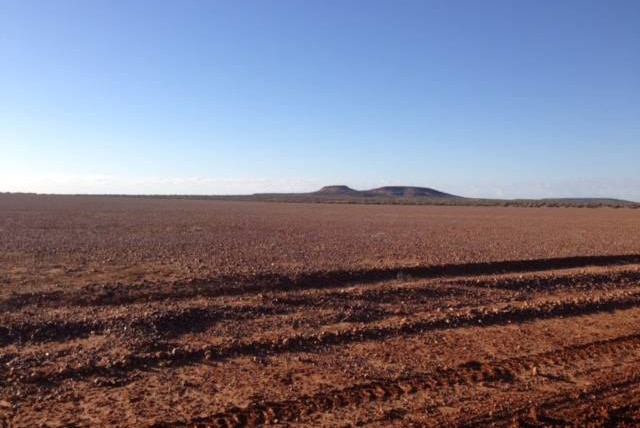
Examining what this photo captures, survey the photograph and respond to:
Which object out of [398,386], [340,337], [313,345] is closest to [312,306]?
[340,337]

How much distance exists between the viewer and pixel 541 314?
424 inches

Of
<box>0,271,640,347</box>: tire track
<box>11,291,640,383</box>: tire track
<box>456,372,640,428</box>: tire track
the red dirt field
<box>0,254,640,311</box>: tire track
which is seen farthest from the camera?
<box>0,254,640,311</box>: tire track

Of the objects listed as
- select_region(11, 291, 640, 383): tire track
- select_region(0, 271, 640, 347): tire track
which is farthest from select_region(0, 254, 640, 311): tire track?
select_region(11, 291, 640, 383): tire track

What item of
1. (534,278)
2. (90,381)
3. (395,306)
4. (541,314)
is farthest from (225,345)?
(534,278)

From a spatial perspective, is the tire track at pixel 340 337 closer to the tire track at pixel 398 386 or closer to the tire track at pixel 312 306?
the tire track at pixel 312 306

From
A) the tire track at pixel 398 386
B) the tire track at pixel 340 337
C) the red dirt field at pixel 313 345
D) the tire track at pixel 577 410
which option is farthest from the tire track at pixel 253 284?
the tire track at pixel 577 410

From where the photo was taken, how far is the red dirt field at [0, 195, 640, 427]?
20.5ft

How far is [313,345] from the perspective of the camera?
860cm

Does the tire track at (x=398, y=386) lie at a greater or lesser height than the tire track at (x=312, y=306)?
lesser

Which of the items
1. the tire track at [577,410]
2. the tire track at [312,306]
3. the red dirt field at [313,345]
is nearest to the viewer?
the tire track at [577,410]

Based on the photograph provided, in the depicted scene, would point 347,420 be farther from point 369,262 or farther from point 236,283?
point 369,262

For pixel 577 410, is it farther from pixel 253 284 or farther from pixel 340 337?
pixel 253 284

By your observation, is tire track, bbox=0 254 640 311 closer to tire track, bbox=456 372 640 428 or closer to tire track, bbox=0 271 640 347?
tire track, bbox=0 271 640 347

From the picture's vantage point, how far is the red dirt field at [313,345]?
6254 millimetres
